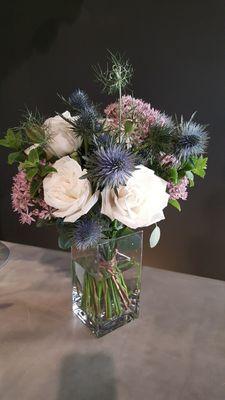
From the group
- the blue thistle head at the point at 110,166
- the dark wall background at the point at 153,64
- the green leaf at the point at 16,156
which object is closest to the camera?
the blue thistle head at the point at 110,166

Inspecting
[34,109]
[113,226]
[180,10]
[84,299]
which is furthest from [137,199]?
[34,109]

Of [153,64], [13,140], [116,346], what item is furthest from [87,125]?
[153,64]

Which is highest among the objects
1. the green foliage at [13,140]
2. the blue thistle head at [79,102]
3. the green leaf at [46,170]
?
the blue thistle head at [79,102]

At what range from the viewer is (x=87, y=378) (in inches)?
25.6

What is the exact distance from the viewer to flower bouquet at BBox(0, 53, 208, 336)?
61cm

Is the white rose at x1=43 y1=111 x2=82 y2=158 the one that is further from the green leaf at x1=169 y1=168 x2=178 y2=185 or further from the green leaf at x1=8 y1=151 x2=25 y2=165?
the green leaf at x1=169 y1=168 x2=178 y2=185

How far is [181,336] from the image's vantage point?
76cm

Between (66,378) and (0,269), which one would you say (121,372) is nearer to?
(66,378)

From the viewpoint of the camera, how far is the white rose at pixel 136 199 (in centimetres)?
61

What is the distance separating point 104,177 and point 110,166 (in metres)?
0.02

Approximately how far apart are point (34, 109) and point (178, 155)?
1.23m

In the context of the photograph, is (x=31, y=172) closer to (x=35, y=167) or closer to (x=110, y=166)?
(x=35, y=167)

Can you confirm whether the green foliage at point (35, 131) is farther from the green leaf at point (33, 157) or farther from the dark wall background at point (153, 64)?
the dark wall background at point (153, 64)

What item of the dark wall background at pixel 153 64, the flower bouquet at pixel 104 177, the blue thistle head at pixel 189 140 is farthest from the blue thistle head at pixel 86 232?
the dark wall background at pixel 153 64
